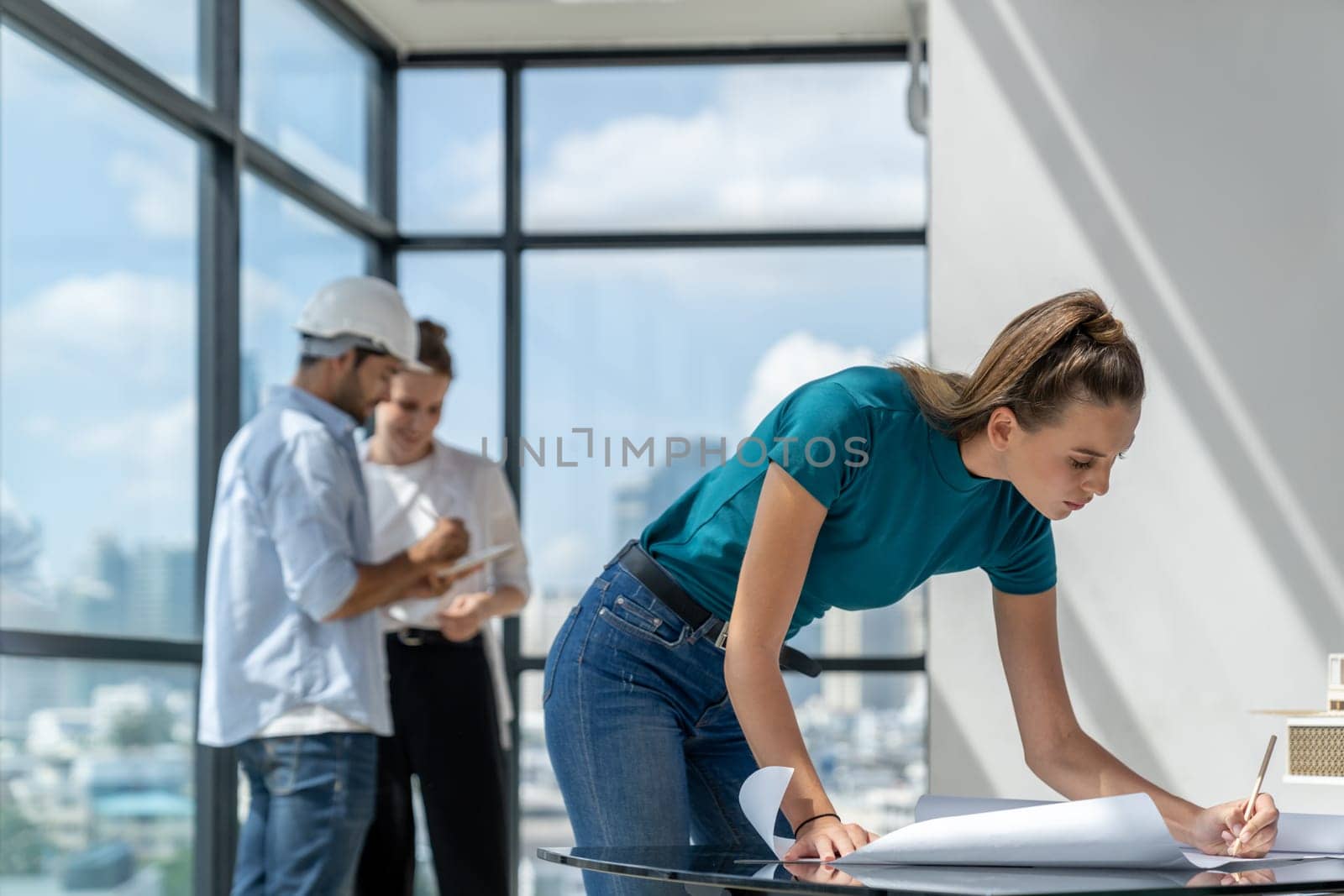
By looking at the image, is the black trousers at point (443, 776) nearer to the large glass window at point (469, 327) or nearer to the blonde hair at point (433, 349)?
the blonde hair at point (433, 349)

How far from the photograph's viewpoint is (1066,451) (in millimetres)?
1457

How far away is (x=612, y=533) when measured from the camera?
462 cm

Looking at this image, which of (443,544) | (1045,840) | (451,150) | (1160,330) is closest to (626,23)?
(451,150)

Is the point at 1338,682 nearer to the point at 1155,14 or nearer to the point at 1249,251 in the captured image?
the point at 1249,251

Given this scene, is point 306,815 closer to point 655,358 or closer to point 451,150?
point 655,358

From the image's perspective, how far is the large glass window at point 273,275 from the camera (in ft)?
12.6

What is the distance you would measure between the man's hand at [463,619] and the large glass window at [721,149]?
62.3 inches

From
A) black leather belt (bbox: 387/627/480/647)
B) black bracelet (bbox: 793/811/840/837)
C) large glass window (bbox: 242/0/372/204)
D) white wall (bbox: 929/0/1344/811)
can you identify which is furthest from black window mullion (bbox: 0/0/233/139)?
black bracelet (bbox: 793/811/840/837)

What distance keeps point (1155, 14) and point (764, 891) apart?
228 centimetres

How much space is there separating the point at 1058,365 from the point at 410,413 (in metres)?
2.45

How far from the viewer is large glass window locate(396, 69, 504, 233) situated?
4.72m

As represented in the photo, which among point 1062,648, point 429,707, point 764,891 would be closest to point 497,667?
point 429,707

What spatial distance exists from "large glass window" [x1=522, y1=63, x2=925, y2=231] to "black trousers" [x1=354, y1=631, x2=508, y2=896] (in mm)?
1696

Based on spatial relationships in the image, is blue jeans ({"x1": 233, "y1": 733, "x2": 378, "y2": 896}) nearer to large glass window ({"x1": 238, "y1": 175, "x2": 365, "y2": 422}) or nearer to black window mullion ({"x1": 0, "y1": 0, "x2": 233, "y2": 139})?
large glass window ({"x1": 238, "y1": 175, "x2": 365, "y2": 422})
